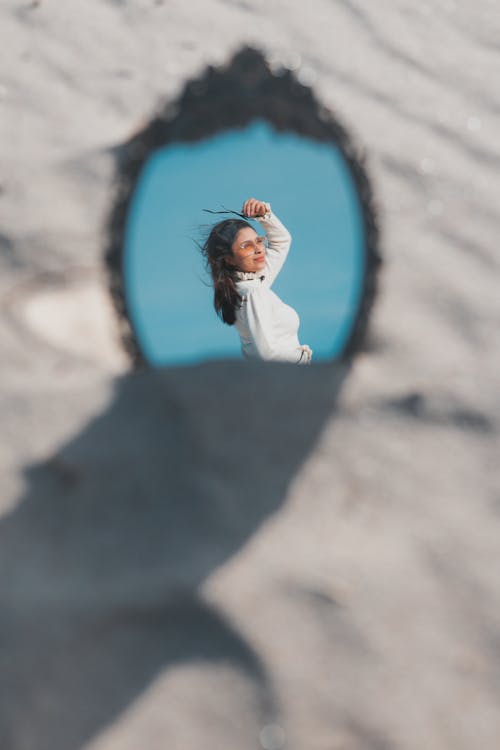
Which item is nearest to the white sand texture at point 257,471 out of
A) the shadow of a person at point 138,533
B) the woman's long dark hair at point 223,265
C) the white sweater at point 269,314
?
the shadow of a person at point 138,533

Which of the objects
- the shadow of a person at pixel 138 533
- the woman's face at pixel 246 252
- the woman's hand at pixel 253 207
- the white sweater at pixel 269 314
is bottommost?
the shadow of a person at pixel 138 533

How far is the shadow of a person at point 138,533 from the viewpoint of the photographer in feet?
3.98

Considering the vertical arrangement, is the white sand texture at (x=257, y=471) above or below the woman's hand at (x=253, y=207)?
below

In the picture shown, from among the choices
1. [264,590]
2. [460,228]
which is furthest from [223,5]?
[264,590]

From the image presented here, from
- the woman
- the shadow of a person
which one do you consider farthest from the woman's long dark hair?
the shadow of a person

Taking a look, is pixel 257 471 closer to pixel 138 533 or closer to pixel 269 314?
pixel 138 533

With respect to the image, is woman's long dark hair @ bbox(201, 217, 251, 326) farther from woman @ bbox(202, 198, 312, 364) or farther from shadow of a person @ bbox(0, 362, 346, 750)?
shadow of a person @ bbox(0, 362, 346, 750)

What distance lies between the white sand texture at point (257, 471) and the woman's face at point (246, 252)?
304 mm

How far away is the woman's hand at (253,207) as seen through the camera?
175cm

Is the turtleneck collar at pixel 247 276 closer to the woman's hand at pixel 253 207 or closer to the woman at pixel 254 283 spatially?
the woman at pixel 254 283

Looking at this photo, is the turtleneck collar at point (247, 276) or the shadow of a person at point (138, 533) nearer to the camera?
the shadow of a person at point (138, 533)

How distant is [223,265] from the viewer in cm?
179

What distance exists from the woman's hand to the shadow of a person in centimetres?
40

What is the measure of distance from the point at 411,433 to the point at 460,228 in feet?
1.93
